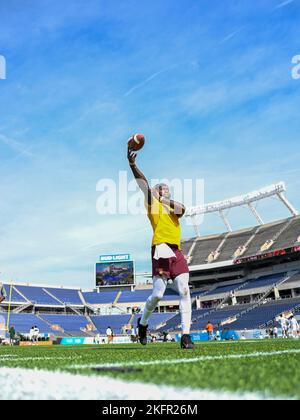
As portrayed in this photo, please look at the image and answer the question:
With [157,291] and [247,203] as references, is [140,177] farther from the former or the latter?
[247,203]

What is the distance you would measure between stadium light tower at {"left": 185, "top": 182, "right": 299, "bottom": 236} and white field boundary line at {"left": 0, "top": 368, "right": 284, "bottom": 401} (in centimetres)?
5047

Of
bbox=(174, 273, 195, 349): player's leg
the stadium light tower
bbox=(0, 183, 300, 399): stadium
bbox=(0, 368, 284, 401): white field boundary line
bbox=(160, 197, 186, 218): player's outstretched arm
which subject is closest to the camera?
bbox=(0, 368, 284, 401): white field boundary line

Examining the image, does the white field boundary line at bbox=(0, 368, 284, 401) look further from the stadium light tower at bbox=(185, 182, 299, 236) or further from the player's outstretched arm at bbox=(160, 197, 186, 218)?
the stadium light tower at bbox=(185, 182, 299, 236)

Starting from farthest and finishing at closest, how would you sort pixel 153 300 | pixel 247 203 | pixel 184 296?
pixel 247 203, pixel 153 300, pixel 184 296

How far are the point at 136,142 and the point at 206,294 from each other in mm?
51187

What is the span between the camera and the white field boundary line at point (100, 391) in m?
1.55

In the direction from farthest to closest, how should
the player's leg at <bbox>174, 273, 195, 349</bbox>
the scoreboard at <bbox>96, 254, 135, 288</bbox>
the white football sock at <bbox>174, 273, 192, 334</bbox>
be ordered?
the scoreboard at <bbox>96, 254, 135, 288</bbox>
the white football sock at <bbox>174, 273, 192, 334</bbox>
the player's leg at <bbox>174, 273, 195, 349</bbox>

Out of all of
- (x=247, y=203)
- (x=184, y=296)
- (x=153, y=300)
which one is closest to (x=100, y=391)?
(x=184, y=296)

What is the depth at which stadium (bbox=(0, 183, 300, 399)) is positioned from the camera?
42.3 meters

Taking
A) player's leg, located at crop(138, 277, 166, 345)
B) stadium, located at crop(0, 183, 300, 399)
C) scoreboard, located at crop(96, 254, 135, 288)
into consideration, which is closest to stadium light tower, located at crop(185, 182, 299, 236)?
stadium, located at crop(0, 183, 300, 399)

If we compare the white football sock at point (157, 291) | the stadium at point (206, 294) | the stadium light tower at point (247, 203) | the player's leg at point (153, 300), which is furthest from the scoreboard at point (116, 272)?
the white football sock at point (157, 291)

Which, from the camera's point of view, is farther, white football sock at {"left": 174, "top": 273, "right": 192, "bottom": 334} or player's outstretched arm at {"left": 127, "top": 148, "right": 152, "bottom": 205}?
player's outstretched arm at {"left": 127, "top": 148, "right": 152, "bottom": 205}

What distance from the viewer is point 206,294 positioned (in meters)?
54.6
